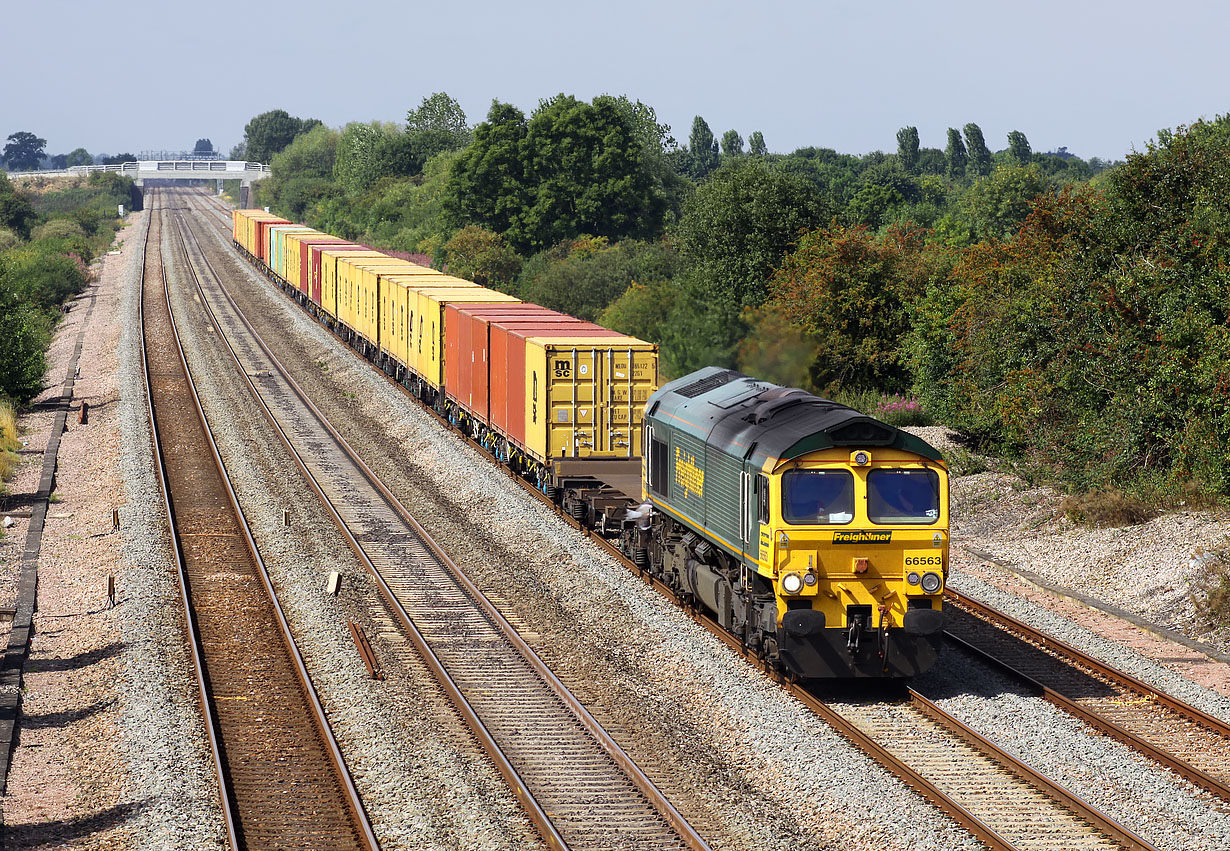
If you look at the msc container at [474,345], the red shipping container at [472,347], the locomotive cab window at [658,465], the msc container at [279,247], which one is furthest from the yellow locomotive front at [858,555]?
the msc container at [279,247]

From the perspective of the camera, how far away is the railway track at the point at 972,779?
41.8ft

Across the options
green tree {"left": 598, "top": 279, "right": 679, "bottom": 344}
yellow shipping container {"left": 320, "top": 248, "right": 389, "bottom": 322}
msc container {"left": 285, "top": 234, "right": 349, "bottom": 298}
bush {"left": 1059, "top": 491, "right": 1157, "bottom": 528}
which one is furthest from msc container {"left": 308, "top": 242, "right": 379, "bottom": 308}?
bush {"left": 1059, "top": 491, "right": 1157, "bottom": 528}

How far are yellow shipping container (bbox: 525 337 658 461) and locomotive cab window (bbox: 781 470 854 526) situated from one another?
1051 cm

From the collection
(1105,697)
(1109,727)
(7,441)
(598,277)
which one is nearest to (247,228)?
(598,277)

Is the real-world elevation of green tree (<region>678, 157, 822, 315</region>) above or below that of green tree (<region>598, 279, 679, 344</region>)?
above

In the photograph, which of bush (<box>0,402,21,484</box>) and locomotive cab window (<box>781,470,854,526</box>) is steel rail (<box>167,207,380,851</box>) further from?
locomotive cab window (<box>781,470,854,526</box>)

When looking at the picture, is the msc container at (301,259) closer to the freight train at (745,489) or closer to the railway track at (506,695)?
the railway track at (506,695)

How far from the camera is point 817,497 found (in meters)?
16.4

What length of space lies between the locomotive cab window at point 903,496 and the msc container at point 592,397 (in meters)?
10.3

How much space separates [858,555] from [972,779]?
10.5 feet

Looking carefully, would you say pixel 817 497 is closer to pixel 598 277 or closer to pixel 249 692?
pixel 249 692

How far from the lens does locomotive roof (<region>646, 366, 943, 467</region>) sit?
16266mm

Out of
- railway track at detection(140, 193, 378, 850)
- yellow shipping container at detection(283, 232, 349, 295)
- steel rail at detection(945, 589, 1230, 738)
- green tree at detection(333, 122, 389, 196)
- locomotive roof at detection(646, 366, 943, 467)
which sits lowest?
railway track at detection(140, 193, 378, 850)

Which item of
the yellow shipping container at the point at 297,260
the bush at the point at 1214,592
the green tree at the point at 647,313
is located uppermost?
the yellow shipping container at the point at 297,260
